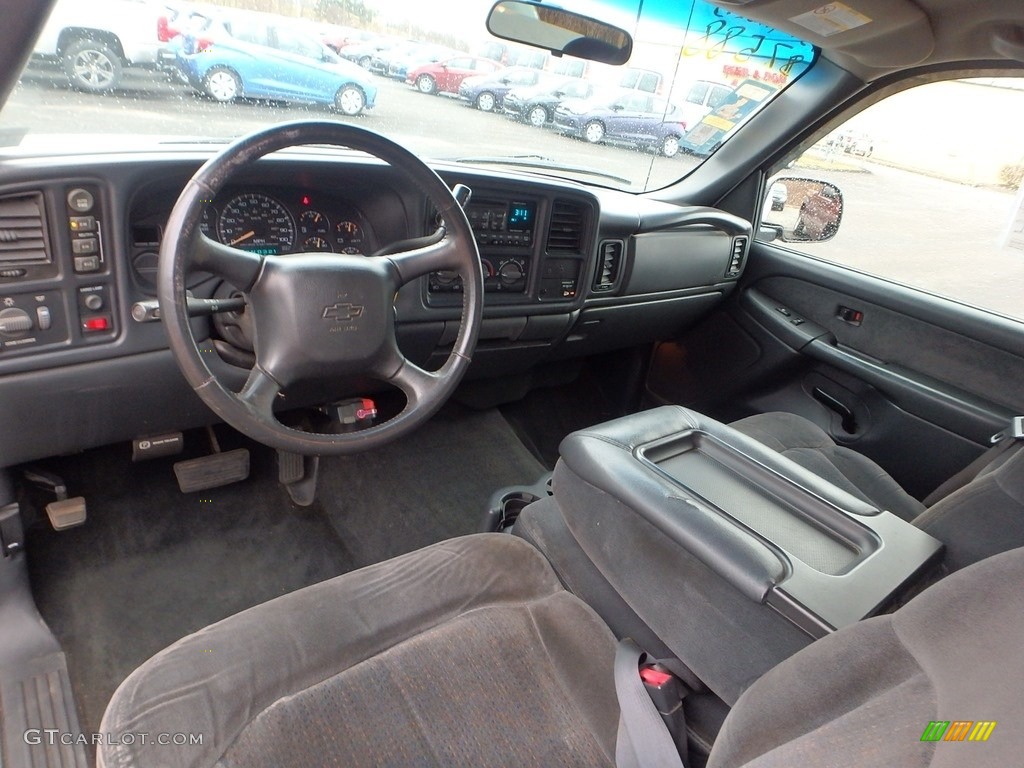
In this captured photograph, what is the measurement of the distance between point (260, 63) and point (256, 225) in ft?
1.08

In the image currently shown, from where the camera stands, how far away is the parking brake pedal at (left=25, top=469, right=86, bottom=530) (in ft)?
5.82

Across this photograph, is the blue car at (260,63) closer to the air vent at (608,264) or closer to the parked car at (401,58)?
the parked car at (401,58)

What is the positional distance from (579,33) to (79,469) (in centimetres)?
171

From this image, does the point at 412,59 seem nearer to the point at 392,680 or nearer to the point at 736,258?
the point at 392,680

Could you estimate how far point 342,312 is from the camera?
1302 mm

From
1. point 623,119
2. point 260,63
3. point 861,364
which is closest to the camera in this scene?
point 260,63

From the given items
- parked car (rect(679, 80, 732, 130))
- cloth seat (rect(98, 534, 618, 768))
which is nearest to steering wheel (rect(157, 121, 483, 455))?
cloth seat (rect(98, 534, 618, 768))

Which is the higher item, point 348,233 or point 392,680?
point 348,233

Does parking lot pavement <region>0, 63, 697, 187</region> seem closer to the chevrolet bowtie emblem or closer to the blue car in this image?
the blue car

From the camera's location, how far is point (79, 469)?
194 cm

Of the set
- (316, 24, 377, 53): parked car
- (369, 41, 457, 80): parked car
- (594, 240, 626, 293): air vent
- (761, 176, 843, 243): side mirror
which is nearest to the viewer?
(316, 24, 377, 53): parked car

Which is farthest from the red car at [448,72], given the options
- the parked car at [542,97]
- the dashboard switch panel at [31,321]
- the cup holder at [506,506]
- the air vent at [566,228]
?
the cup holder at [506,506]

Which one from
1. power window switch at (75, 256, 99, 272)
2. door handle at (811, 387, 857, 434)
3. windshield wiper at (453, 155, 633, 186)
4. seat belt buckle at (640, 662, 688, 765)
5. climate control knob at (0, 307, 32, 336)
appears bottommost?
door handle at (811, 387, 857, 434)

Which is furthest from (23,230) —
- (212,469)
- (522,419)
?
(522,419)
